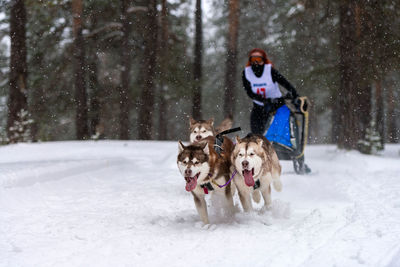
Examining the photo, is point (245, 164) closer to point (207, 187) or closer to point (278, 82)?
point (207, 187)

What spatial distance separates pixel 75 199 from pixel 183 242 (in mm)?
2733

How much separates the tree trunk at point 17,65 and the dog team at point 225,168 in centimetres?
1078

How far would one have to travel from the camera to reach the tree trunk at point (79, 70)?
14289 millimetres

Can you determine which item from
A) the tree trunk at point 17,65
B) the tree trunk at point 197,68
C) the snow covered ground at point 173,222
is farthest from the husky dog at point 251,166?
the tree trunk at point 17,65

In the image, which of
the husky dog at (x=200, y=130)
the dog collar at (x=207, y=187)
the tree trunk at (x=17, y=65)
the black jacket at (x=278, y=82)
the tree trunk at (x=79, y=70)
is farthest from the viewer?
the tree trunk at (x=79, y=70)

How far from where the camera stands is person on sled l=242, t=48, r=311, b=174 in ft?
20.6

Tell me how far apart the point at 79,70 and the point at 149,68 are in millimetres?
2911

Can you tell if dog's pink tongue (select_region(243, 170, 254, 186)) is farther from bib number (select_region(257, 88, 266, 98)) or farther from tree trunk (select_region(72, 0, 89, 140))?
tree trunk (select_region(72, 0, 89, 140))

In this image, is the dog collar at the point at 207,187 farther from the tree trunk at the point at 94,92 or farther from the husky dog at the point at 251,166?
the tree trunk at the point at 94,92

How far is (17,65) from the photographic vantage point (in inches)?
530

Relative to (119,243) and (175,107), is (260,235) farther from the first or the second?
(175,107)

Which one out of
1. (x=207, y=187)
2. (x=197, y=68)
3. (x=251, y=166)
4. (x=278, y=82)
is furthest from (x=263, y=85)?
(x=197, y=68)

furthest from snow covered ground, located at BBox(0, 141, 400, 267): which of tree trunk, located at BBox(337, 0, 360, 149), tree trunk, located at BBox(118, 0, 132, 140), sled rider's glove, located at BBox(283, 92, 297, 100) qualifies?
tree trunk, located at BBox(118, 0, 132, 140)

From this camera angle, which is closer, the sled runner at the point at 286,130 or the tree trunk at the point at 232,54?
the sled runner at the point at 286,130
